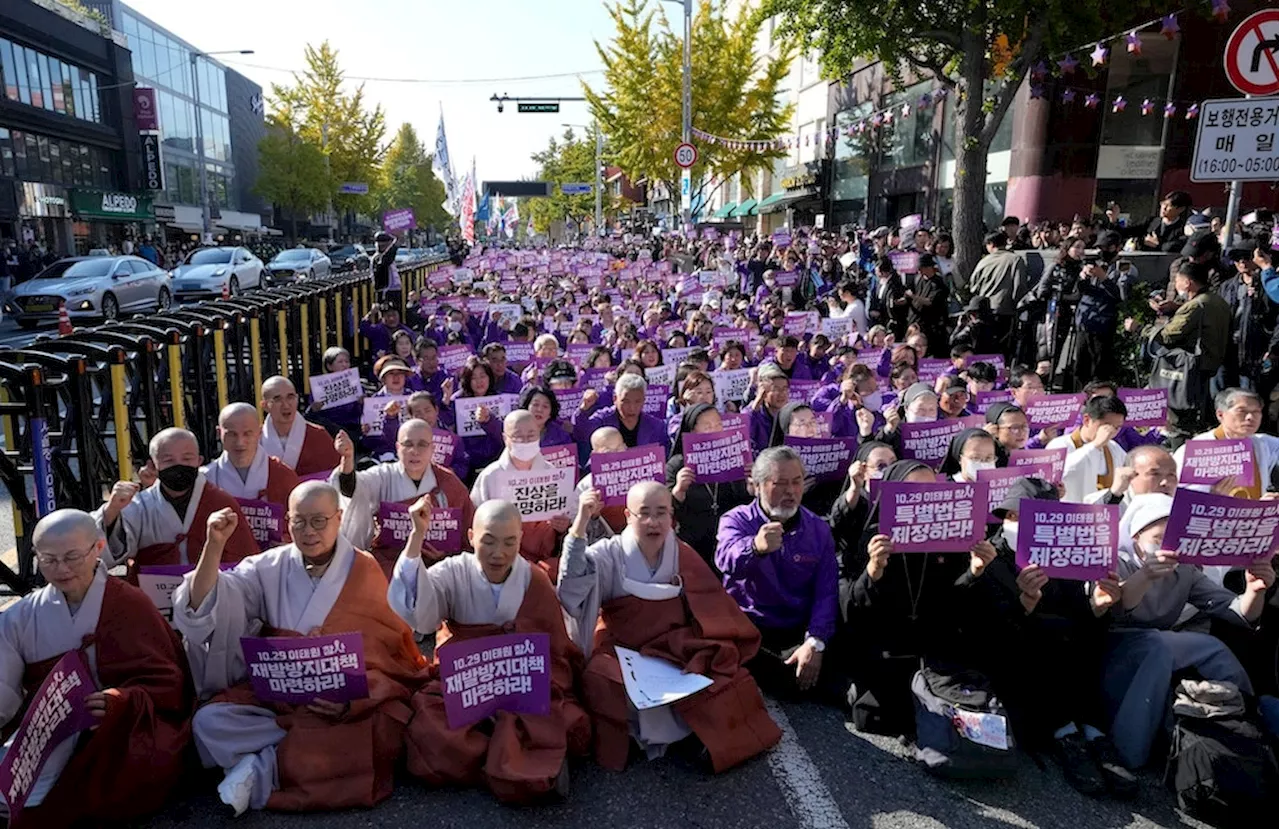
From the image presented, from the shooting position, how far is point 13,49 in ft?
110

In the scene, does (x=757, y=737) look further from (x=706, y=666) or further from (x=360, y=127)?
(x=360, y=127)

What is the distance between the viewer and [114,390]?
6.06 meters

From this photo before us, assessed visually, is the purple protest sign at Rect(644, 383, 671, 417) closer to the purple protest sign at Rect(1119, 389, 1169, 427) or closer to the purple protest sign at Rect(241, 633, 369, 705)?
the purple protest sign at Rect(1119, 389, 1169, 427)

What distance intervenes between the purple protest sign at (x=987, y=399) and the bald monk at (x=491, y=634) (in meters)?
4.28

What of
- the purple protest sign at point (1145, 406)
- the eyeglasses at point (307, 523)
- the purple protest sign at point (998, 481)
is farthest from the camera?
the purple protest sign at point (1145, 406)

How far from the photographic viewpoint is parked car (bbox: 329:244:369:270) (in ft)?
113

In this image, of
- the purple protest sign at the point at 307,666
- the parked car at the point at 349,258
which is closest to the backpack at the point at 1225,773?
the purple protest sign at the point at 307,666

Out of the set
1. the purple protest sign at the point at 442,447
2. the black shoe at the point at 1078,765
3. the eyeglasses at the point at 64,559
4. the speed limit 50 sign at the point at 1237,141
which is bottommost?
the black shoe at the point at 1078,765

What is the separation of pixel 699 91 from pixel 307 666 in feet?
96.1

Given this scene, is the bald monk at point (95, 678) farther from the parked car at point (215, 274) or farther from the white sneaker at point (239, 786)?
the parked car at point (215, 274)

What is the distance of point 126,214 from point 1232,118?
4121cm

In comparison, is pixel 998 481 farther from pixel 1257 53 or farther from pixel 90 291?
pixel 90 291

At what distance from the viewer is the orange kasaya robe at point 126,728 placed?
329cm

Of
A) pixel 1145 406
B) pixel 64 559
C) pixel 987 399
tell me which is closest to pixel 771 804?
pixel 64 559
